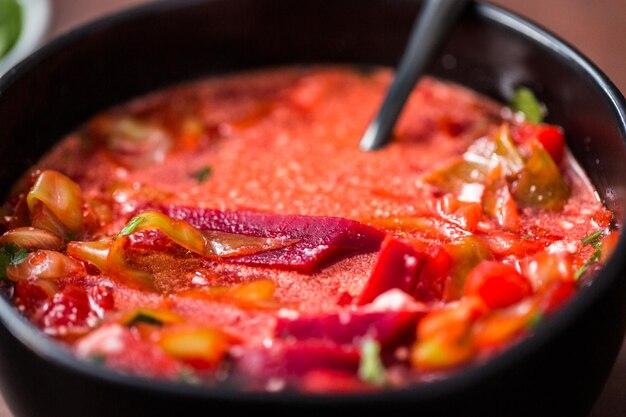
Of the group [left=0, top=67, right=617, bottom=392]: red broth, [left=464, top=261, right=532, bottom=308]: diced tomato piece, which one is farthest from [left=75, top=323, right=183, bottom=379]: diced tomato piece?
[left=464, top=261, right=532, bottom=308]: diced tomato piece

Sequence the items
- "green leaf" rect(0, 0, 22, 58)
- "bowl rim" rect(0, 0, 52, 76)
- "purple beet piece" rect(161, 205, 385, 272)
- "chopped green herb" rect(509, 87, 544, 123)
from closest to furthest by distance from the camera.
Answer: "purple beet piece" rect(161, 205, 385, 272) → "chopped green herb" rect(509, 87, 544, 123) → "bowl rim" rect(0, 0, 52, 76) → "green leaf" rect(0, 0, 22, 58)

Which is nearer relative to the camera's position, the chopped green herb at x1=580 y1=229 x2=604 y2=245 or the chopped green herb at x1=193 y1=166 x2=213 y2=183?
the chopped green herb at x1=580 y1=229 x2=604 y2=245

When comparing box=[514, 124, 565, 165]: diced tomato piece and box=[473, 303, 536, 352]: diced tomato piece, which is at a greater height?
box=[473, 303, 536, 352]: diced tomato piece

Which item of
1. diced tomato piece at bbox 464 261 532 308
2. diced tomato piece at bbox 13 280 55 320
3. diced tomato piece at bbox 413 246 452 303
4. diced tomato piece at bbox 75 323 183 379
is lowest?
diced tomato piece at bbox 13 280 55 320

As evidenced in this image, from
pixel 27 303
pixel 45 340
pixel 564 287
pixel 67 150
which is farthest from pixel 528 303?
pixel 67 150

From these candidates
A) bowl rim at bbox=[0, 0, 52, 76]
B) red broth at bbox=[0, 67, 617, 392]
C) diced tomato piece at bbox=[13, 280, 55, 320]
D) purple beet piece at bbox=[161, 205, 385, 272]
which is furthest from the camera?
bowl rim at bbox=[0, 0, 52, 76]

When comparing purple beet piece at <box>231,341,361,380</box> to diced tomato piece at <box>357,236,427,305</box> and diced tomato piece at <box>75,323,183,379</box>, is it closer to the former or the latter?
diced tomato piece at <box>75,323,183,379</box>

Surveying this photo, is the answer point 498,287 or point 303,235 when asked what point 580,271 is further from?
point 303,235
